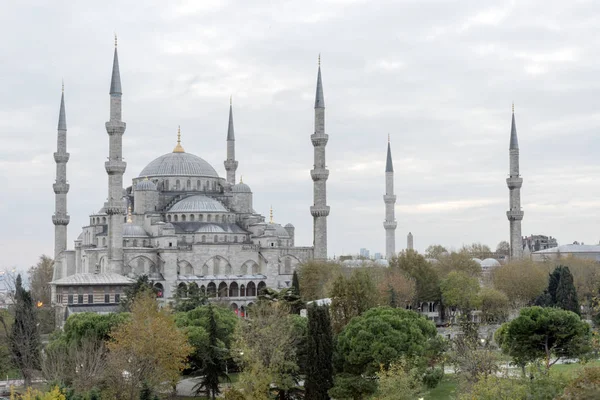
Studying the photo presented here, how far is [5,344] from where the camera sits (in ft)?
114

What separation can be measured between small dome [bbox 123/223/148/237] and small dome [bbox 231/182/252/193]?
9.15 m

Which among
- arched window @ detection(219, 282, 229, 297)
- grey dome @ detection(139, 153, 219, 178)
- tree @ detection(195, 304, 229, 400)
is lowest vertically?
tree @ detection(195, 304, 229, 400)

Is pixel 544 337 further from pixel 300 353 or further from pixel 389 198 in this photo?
pixel 389 198

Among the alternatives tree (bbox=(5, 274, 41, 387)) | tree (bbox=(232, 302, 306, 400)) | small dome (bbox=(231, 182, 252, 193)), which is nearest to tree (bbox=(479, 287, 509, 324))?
tree (bbox=(232, 302, 306, 400))

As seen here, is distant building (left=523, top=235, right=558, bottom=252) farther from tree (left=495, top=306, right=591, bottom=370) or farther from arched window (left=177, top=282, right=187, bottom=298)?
tree (left=495, top=306, right=591, bottom=370)

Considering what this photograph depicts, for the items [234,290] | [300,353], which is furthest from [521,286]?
[300,353]

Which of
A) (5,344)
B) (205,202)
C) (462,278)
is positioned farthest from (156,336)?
A: (205,202)

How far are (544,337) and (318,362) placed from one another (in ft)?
30.8

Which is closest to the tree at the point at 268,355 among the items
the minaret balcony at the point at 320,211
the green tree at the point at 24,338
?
the green tree at the point at 24,338

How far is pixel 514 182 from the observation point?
65.2 meters

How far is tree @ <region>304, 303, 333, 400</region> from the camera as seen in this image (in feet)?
87.5

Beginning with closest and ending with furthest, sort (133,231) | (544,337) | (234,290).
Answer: (544,337), (133,231), (234,290)

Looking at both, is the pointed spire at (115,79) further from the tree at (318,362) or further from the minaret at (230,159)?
the tree at (318,362)

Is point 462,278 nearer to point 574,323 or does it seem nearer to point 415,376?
point 574,323
